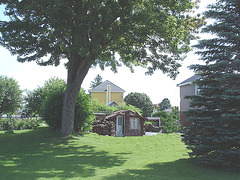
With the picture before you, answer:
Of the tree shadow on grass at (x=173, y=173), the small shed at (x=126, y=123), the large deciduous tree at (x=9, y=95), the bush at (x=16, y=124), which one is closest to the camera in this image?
the tree shadow on grass at (x=173, y=173)

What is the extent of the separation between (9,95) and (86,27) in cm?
2132

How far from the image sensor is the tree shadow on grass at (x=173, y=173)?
19.6 feet

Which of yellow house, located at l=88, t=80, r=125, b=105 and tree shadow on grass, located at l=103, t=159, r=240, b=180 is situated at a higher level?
yellow house, located at l=88, t=80, r=125, b=105

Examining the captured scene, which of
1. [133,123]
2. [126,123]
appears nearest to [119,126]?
[126,123]

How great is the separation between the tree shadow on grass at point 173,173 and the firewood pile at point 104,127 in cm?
1478

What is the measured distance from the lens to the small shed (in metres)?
24.0

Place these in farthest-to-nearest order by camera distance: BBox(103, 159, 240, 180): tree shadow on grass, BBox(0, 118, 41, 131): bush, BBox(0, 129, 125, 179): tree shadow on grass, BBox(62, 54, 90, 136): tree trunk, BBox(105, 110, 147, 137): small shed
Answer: BBox(105, 110, 147, 137): small shed < BBox(0, 118, 41, 131): bush < BBox(62, 54, 90, 136): tree trunk < BBox(0, 129, 125, 179): tree shadow on grass < BBox(103, 159, 240, 180): tree shadow on grass

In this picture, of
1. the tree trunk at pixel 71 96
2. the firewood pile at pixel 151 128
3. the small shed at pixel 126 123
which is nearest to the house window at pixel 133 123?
the small shed at pixel 126 123

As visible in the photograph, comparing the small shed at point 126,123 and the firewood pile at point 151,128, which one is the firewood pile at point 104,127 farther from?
the firewood pile at point 151,128

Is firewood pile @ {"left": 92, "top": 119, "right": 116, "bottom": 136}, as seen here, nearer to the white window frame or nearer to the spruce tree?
the white window frame

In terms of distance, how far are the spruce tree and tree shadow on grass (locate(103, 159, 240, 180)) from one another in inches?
16.8

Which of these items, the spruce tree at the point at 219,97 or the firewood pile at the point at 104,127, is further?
the firewood pile at the point at 104,127

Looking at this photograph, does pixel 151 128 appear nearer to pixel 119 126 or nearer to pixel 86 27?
pixel 119 126

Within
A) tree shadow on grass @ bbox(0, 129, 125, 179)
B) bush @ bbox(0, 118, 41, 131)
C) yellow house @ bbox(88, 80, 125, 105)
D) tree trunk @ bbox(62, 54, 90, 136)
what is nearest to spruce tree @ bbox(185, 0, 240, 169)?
tree shadow on grass @ bbox(0, 129, 125, 179)
